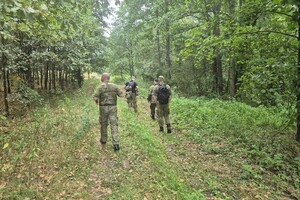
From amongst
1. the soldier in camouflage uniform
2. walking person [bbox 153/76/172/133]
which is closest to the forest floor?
the soldier in camouflage uniform

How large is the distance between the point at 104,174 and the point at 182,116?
6.52 metres

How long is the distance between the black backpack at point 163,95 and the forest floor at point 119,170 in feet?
5.07

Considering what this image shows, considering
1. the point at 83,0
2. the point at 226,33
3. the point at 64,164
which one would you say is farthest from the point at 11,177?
the point at 226,33

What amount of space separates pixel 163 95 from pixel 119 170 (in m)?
4.05

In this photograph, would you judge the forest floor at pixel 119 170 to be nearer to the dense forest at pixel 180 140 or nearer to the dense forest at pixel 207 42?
the dense forest at pixel 180 140

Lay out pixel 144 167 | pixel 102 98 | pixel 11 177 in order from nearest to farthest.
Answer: pixel 11 177 → pixel 144 167 → pixel 102 98

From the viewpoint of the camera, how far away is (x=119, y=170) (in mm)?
5812

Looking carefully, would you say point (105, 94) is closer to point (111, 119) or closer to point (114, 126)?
point (111, 119)

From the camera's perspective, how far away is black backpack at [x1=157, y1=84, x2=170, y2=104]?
9086 mm

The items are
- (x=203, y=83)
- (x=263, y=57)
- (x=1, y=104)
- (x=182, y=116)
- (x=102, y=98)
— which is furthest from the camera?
(x=203, y=83)

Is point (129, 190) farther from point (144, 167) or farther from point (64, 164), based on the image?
point (64, 164)

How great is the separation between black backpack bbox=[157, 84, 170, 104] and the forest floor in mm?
1546

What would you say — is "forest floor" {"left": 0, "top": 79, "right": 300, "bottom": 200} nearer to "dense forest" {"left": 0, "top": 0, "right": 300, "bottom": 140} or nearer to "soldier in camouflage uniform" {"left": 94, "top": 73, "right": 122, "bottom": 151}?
"soldier in camouflage uniform" {"left": 94, "top": 73, "right": 122, "bottom": 151}

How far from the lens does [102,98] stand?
7.07 meters
